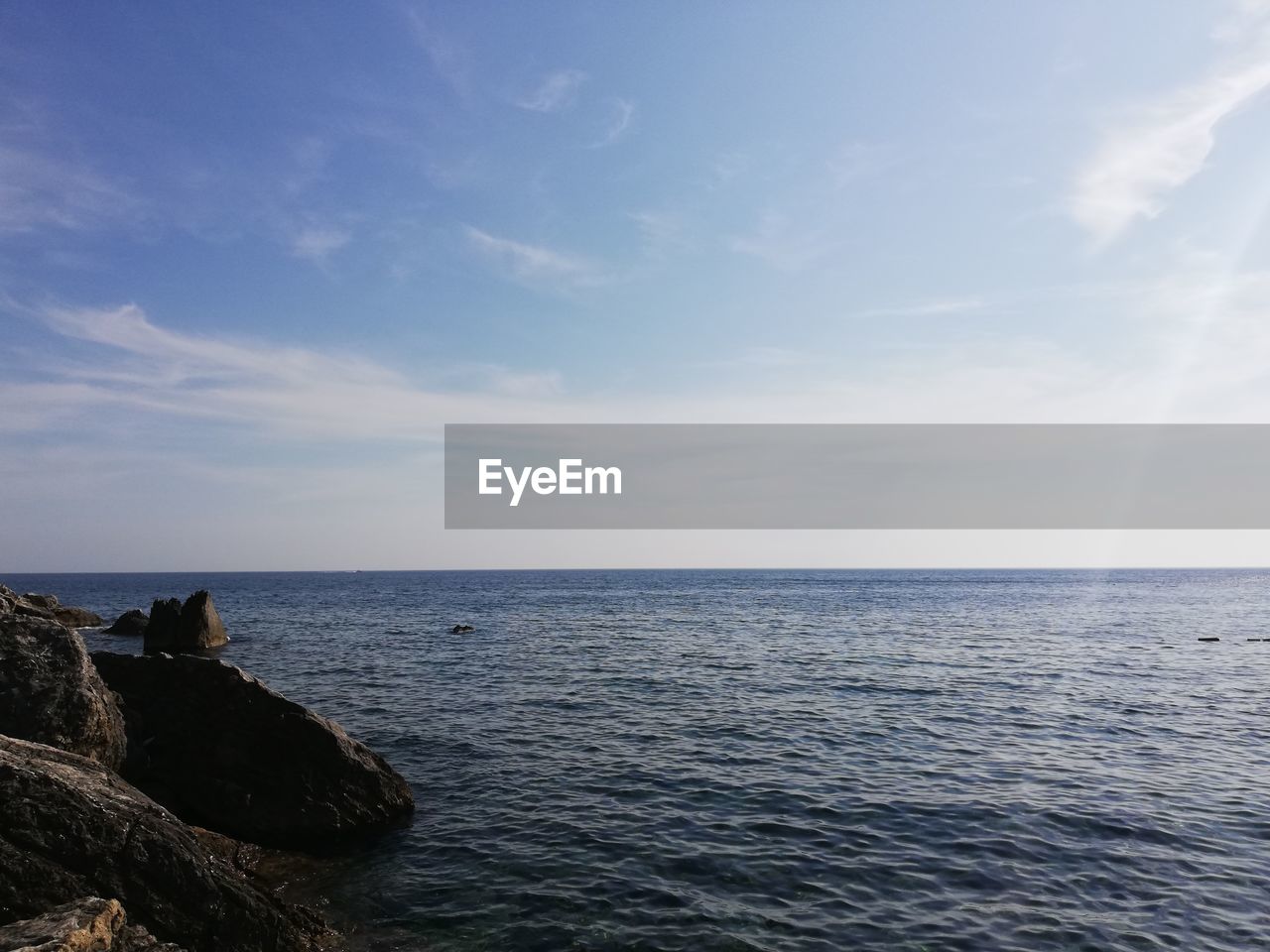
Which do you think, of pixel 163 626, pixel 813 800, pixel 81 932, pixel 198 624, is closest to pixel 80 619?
pixel 163 626

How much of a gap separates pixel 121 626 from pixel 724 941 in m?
61.6

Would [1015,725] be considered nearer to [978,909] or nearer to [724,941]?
[978,909]

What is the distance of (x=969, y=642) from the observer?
51531 mm

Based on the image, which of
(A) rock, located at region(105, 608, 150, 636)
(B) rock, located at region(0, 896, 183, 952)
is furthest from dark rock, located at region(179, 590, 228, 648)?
(B) rock, located at region(0, 896, 183, 952)

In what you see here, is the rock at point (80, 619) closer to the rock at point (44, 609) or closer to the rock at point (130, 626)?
the rock at point (44, 609)

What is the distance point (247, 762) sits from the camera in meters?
15.8

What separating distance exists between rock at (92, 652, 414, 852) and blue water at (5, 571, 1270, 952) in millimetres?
1428

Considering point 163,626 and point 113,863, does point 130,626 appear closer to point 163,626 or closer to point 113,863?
point 163,626

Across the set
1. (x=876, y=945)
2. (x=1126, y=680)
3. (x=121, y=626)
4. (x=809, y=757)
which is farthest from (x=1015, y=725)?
(x=121, y=626)

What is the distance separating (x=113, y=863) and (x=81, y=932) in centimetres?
266

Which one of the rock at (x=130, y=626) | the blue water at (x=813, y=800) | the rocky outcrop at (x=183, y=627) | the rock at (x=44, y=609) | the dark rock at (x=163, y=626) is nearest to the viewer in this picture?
the blue water at (x=813, y=800)

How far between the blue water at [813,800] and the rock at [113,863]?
104 inches

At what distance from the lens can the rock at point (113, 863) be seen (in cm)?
891

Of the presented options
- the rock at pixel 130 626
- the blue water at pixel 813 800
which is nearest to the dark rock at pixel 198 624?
the blue water at pixel 813 800
